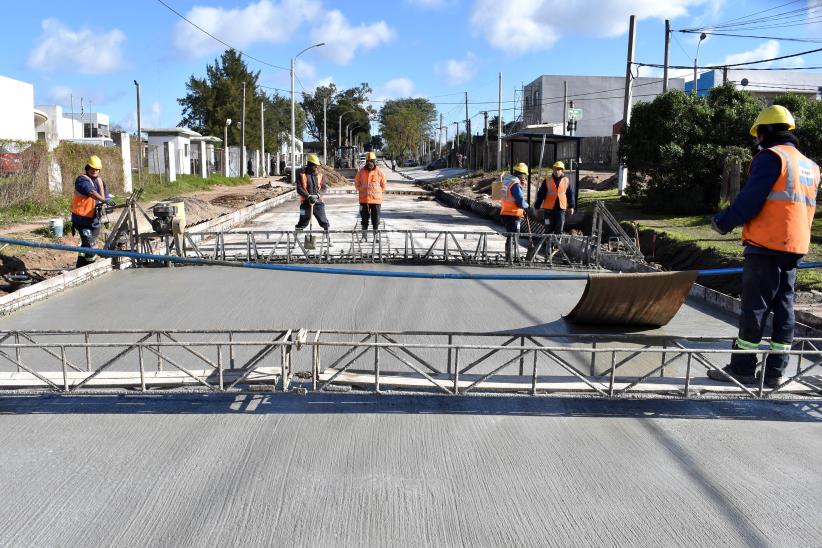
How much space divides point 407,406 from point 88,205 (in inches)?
283

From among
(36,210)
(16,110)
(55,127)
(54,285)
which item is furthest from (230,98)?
(54,285)

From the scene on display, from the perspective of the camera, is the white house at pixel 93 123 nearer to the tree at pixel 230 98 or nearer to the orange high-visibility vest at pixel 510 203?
the tree at pixel 230 98

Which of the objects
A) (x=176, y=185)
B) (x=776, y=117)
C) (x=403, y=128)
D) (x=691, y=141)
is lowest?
(x=176, y=185)

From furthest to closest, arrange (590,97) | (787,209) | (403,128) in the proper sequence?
(403,128), (590,97), (787,209)

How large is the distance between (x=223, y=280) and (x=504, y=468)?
687 centimetres

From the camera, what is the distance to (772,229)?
15.7 feet

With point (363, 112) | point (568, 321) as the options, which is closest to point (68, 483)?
point (568, 321)

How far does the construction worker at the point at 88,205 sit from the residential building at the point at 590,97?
55.6 m

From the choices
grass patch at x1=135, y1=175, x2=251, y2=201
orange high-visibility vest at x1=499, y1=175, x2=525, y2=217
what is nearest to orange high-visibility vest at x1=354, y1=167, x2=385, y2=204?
orange high-visibility vest at x1=499, y1=175, x2=525, y2=217

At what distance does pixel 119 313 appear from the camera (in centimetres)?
788

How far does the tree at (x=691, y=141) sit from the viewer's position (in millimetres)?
17875

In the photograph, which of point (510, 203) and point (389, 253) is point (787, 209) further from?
point (389, 253)

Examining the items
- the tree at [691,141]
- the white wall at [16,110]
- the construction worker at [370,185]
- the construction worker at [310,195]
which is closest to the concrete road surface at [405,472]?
the construction worker at [310,195]

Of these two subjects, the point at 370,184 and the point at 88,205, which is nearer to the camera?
the point at 88,205
